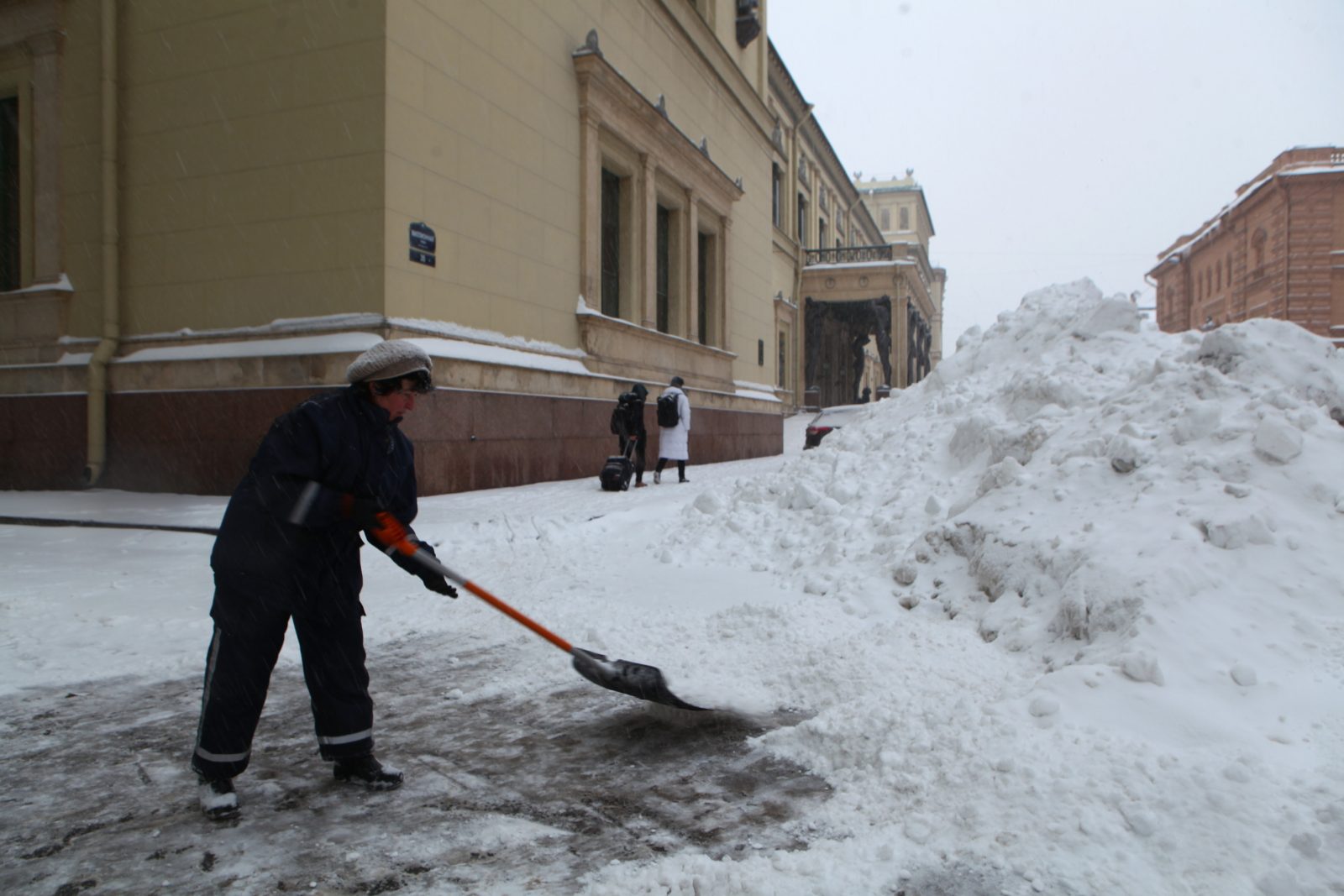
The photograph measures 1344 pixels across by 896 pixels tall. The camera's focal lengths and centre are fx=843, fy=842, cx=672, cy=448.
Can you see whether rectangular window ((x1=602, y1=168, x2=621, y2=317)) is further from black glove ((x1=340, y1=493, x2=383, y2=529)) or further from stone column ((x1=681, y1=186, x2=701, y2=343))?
black glove ((x1=340, y1=493, x2=383, y2=529))

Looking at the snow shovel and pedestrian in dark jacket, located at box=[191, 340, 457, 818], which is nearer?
pedestrian in dark jacket, located at box=[191, 340, 457, 818]

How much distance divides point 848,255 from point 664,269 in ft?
70.1

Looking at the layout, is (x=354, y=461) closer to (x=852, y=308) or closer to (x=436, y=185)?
(x=436, y=185)

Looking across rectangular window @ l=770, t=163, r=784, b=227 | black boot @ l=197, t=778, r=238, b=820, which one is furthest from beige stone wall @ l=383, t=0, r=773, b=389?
rectangular window @ l=770, t=163, r=784, b=227

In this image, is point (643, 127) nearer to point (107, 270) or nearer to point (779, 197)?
point (107, 270)

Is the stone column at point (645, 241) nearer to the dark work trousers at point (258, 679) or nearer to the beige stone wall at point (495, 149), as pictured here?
the beige stone wall at point (495, 149)

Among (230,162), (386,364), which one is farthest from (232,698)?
(230,162)

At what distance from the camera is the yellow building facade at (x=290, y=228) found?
897 cm

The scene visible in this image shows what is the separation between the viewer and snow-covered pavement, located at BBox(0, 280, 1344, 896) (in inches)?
89.4

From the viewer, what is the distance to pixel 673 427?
1223 centimetres

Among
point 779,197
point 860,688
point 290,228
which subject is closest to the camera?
point 860,688

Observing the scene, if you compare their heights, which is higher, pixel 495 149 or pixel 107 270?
pixel 495 149

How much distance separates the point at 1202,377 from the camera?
5.18 metres

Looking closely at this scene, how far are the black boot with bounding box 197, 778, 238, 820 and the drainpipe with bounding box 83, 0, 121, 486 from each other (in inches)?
367
